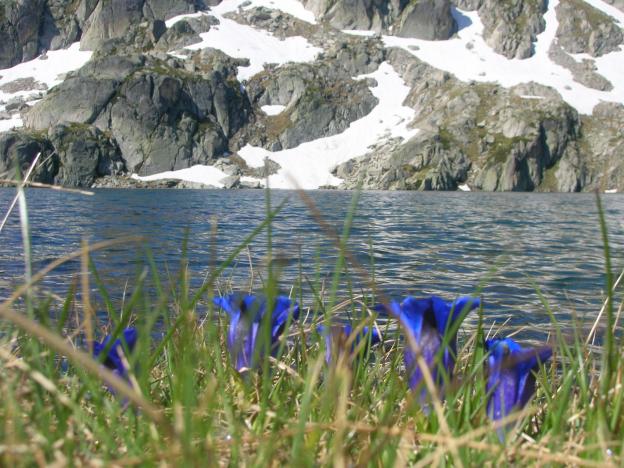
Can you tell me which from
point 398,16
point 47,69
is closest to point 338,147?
point 398,16

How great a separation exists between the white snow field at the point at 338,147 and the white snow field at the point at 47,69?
51.4m

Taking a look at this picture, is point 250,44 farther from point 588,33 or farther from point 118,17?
point 588,33

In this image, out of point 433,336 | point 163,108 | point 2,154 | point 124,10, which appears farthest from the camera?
point 124,10

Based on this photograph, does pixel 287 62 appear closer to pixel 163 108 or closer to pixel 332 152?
pixel 332 152

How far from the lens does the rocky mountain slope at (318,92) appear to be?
11144 cm

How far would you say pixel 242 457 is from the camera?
1.10m

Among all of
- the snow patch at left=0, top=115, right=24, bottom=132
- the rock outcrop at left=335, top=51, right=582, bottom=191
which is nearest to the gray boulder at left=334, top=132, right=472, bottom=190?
the rock outcrop at left=335, top=51, right=582, bottom=191

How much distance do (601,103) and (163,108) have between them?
3692 inches

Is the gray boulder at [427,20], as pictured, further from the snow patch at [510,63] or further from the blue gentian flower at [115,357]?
the blue gentian flower at [115,357]

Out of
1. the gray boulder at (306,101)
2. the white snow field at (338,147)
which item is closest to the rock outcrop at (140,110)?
the white snow field at (338,147)

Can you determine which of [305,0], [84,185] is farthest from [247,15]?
[84,185]

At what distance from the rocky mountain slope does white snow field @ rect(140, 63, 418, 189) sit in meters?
0.47

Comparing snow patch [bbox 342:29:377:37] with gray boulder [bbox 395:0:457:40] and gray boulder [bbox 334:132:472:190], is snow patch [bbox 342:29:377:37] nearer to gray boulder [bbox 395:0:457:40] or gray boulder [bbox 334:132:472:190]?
gray boulder [bbox 395:0:457:40]

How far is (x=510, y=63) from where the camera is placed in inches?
5827
